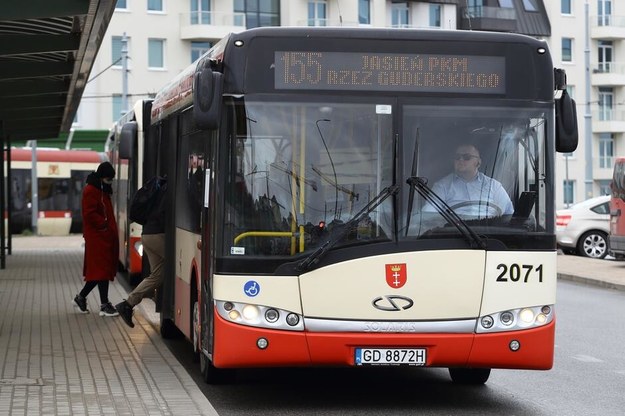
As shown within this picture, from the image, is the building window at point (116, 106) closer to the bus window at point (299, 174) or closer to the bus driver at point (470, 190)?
the bus window at point (299, 174)

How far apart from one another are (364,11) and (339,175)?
67293 mm

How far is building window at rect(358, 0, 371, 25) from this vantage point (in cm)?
7519

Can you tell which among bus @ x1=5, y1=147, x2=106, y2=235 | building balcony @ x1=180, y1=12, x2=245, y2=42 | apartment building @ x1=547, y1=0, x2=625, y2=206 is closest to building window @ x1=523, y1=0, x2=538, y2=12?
apartment building @ x1=547, y1=0, x2=625, y2=206

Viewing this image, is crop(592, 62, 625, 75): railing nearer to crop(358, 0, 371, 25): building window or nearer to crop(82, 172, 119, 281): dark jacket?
crop(358, 0, 371, 25): building window

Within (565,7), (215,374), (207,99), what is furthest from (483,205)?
(565,7)

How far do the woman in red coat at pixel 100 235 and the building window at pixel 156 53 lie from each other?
54.9 m

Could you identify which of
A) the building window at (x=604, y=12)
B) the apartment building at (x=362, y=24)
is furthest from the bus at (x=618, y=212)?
the building window at (x=604, y=12)

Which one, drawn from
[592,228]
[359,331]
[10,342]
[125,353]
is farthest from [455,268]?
[592,228]

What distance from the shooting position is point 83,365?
11305mm

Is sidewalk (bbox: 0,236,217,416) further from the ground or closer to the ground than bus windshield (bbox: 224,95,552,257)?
closer to the ground

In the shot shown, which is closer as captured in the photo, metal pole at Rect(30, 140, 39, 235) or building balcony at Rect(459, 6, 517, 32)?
metal pole at Rect(30, 140, 39, 235)

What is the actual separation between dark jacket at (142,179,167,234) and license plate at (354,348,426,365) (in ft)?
15.5

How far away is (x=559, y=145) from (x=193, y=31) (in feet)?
204

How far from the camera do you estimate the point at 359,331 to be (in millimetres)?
9164
